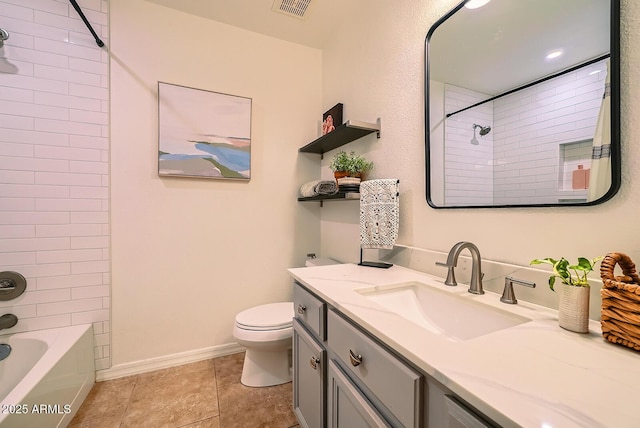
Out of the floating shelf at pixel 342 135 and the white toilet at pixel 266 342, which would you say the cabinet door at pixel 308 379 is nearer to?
the white toilet at pixel 266 342

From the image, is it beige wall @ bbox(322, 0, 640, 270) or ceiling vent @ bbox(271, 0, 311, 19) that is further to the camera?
ceiling vent @ bbox(271, 0, 311, 19)

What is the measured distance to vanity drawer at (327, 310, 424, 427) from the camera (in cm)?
58

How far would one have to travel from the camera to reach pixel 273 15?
1914 mm

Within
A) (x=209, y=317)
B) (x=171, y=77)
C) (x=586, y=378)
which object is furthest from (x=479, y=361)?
(x=171, y=77)

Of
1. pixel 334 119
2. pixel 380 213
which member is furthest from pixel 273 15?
pixel 380 213

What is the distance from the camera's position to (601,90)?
0.71 metres

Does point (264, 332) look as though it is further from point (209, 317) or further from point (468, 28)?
point (468, 28)

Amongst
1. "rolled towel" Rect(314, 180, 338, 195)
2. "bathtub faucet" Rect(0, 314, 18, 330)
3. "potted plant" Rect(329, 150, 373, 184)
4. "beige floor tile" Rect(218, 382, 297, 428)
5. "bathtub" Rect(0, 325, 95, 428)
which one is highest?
"potted plant" Rect(329, 150, 373, 184)

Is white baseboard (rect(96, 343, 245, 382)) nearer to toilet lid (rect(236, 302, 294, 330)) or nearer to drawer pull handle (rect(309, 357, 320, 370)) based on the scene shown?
toilet lid (rect(236, 302, 294, 330))

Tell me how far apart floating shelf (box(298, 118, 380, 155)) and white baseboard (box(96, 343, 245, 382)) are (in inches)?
67.8

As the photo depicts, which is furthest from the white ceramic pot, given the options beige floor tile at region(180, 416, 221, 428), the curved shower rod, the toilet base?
the curved shower rod

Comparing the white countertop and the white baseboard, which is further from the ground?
the white countertop

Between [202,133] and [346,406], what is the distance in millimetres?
1899

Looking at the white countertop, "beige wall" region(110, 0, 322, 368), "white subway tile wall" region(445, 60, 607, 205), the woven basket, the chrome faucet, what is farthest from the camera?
"beige wall" region(110, 0, 322, 368)
